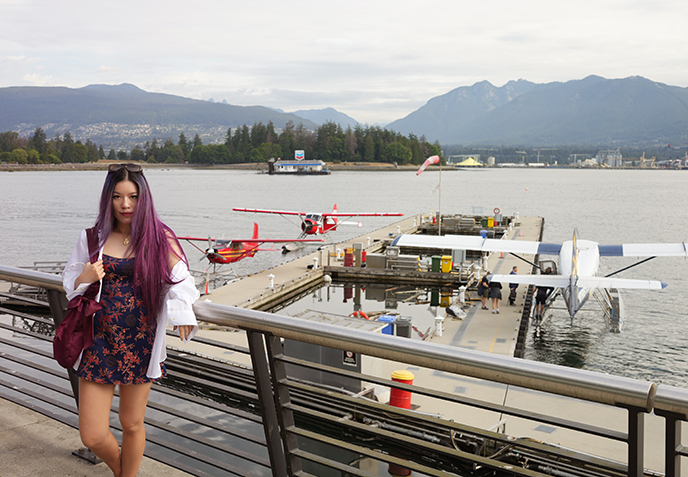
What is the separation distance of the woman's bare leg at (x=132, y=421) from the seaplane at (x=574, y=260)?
56.5ft

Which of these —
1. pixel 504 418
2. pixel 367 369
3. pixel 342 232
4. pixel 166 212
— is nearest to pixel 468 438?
pixel 504 418

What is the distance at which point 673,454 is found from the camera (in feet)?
5.37

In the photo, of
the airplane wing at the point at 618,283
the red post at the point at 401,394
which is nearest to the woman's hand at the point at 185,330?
the red post at the point at 401,394

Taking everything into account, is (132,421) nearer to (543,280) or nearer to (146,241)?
(146,241)

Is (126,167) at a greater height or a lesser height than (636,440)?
greater

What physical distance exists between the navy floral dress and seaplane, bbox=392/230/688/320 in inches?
686

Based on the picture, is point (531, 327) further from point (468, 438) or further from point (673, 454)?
point (673, 454)

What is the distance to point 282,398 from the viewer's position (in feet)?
8.31

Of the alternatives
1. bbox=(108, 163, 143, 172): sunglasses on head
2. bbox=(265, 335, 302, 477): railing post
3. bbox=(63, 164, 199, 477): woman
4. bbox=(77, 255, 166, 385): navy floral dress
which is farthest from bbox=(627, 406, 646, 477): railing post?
bbox=(108, 163, 143, 172): sunglasses on head

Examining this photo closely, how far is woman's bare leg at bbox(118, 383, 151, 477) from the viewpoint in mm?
2779

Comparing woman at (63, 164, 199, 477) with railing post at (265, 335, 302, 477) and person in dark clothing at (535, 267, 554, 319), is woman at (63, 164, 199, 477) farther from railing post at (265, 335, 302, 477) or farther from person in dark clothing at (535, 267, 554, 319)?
person in dark clothing at (535, 267, 554, 319)

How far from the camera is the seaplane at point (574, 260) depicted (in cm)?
1909

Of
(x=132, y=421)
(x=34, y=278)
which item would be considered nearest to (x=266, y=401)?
(x=132, y=421)

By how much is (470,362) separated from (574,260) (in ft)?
62.4
